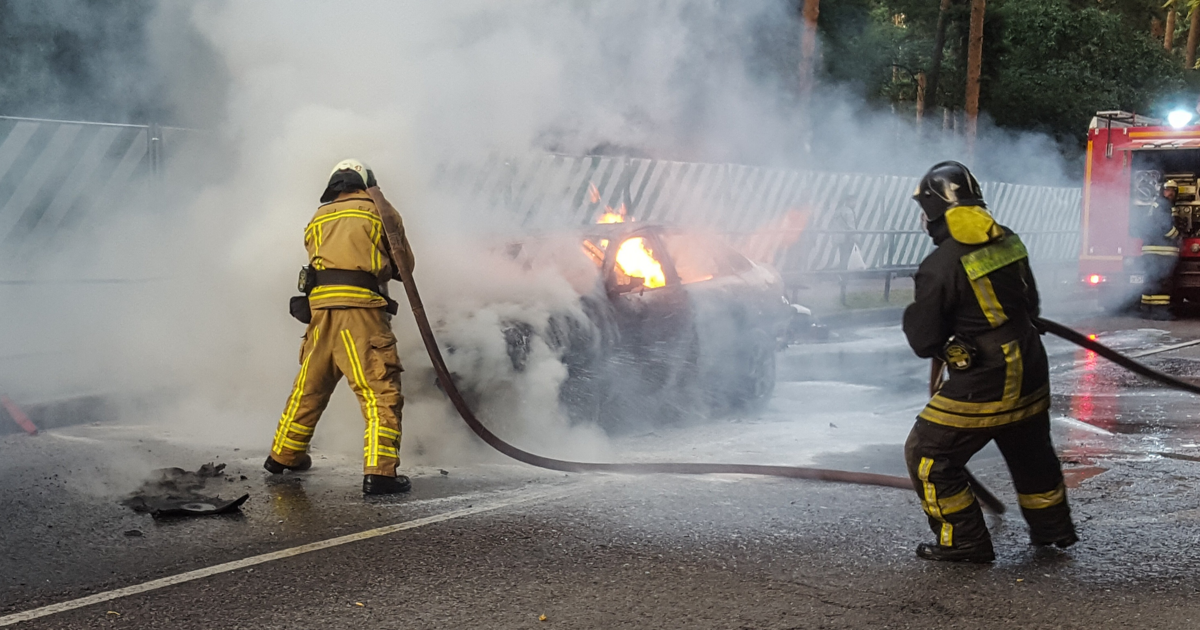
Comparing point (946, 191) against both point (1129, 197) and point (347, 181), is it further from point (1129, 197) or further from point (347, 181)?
point (1129, 197)

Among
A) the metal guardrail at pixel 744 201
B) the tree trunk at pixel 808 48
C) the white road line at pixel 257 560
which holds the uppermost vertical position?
the tree trunk at pixel 808 48

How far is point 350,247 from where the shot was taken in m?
6.09

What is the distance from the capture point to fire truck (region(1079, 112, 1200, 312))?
17172 mm

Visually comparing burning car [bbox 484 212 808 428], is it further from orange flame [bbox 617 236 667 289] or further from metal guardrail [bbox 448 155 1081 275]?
metal guardrail [bbox 448 155 1081 275]

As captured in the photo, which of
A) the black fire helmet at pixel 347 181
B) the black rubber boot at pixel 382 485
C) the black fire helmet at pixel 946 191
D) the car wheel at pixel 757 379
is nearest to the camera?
the black fire helmet at pixel 946 191

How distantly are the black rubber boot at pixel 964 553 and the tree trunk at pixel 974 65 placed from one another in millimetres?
24435

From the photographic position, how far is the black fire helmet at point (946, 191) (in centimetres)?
481

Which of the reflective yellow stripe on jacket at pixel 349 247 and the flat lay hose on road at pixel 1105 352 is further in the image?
the reflective yellow stripe on jacket at pixel 349 247

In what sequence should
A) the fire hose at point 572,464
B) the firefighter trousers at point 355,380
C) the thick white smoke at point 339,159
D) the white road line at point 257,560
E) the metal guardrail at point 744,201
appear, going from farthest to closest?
the metal guardrail at point 744,201 → the thick white smoke at point 339,159 → the fire hose at point 572,464 → the firefighter trousers at point 355,380 → the white road line at point 257,560

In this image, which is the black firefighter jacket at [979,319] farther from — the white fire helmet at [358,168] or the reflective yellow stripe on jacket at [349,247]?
the white fire helmet at [358,168]

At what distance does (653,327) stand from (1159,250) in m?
12.0

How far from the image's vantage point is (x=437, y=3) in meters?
8.34

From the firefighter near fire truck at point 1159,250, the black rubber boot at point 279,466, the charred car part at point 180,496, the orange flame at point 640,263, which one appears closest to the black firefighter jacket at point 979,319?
the charred car part at point 180,496

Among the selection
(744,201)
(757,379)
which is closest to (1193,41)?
(744,201)
